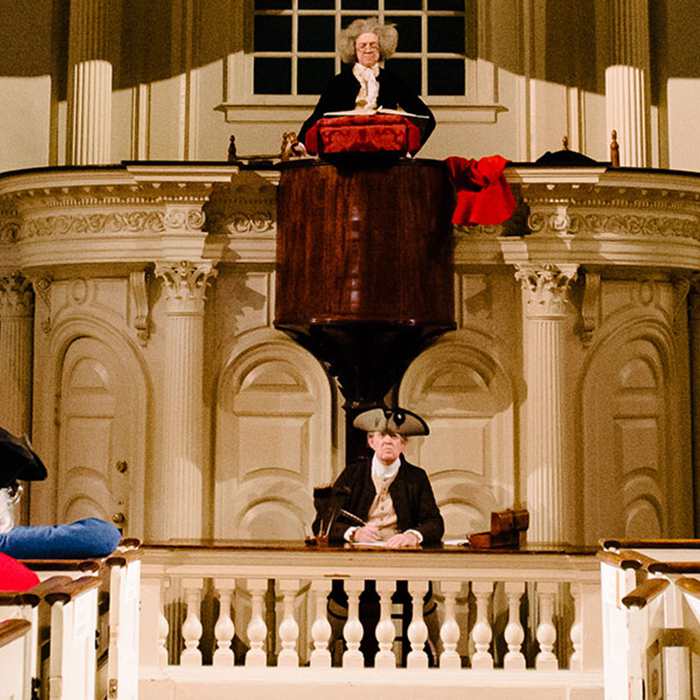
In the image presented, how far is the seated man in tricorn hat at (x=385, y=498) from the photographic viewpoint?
6.33 m

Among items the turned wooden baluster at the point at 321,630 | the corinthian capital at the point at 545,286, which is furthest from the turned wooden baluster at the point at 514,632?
the corinthian capital at the point at 545,286

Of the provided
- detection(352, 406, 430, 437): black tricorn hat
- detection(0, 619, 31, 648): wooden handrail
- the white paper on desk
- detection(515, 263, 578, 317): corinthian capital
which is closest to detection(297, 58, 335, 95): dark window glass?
detection(515, 263, 578, 317): corinthian capital

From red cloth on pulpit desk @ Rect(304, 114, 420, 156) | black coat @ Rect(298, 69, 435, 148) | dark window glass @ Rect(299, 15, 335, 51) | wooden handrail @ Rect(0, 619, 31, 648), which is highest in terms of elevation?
dark window glass @ Rect(299, 15, 335, 51)

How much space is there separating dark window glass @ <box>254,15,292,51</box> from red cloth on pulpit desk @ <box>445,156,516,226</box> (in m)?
3.36

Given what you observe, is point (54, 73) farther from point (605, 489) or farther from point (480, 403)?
point (605, 489)

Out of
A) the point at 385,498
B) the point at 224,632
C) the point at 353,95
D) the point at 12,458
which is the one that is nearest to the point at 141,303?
the point at 353,95

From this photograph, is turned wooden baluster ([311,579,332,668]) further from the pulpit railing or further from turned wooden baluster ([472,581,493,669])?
turned wooden baluster ([472,581,493,669])

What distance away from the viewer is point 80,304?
26.6ft

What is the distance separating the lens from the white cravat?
22.9ft

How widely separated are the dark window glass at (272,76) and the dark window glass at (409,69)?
32.7 inches

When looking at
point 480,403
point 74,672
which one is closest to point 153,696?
point 74,672

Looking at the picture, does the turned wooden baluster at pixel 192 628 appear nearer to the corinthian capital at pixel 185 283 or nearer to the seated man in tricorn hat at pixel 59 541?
the seated man in tricorn hat at pixel 59 541

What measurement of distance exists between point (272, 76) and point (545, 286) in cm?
322

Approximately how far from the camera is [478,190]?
6.73 m
